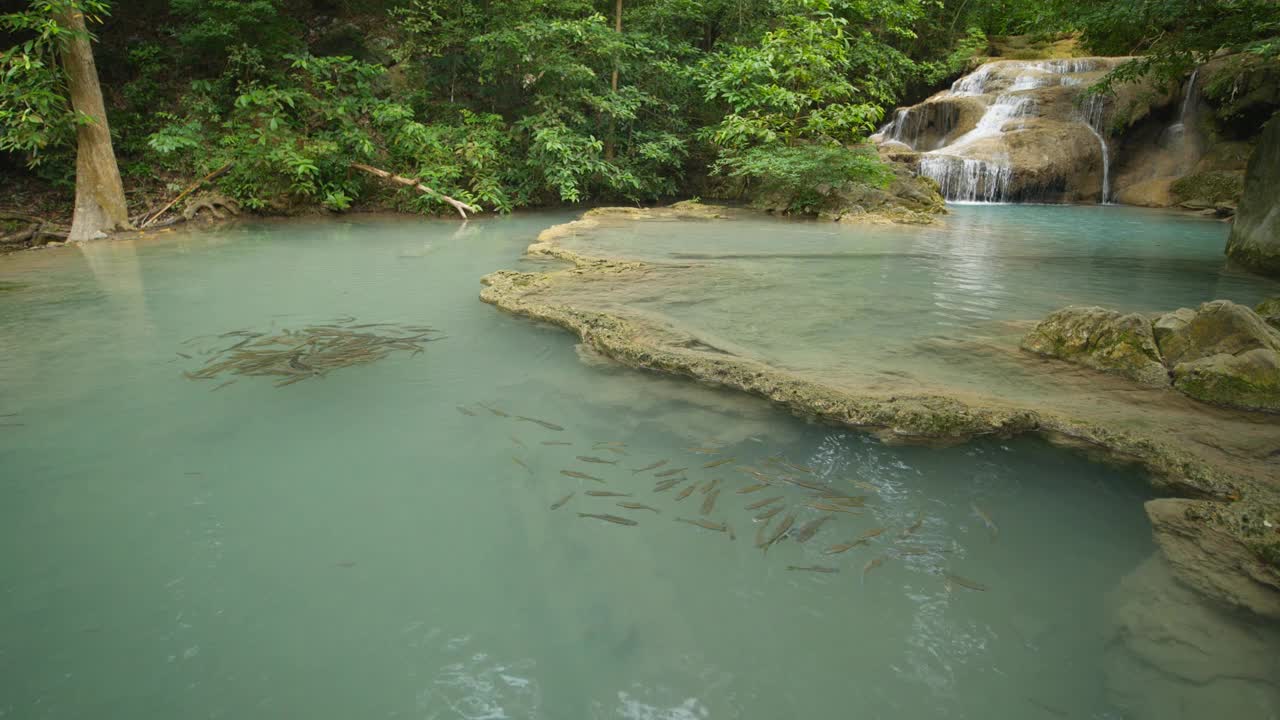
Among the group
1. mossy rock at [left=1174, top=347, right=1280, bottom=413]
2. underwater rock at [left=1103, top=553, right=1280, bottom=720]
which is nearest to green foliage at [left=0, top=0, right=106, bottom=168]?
underwater rock at [left=1103, top=553, right=1280, bottom=720]

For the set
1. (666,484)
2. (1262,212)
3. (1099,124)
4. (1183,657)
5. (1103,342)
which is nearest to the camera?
(1183,657)

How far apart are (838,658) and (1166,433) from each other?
1911 mm

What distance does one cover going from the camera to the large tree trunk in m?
8.44

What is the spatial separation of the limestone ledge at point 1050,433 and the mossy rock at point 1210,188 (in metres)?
14.3

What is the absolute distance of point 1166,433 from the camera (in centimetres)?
257

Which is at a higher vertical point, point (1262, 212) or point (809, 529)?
point (1262, 212)

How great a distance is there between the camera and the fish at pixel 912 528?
2.13m

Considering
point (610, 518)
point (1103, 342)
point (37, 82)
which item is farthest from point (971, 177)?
point (37, 82)

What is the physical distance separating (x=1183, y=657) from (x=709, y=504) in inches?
53.1

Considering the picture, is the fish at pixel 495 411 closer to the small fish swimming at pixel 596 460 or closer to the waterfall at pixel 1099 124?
the small fish swimming at pixel 596 460

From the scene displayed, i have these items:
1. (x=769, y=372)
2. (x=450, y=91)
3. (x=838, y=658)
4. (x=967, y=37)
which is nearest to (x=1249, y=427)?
(x=769, y=372)

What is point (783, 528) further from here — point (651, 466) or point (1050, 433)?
point (1050, 433)

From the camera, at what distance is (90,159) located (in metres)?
8.79

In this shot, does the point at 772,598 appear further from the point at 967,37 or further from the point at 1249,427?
the point at 967,37
